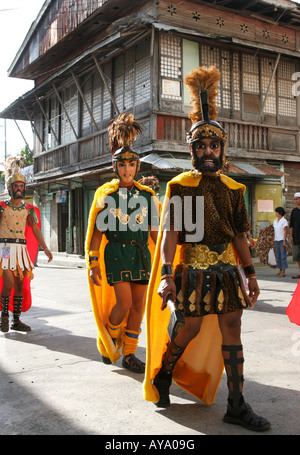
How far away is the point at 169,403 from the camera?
10.5ft

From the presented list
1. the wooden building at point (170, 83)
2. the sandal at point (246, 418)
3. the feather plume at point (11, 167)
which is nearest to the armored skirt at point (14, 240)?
the feather plume at point (11, 167)

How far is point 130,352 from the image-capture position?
4.18 metres

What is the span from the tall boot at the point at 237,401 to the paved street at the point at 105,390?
0.05 meters

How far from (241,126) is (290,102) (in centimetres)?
266

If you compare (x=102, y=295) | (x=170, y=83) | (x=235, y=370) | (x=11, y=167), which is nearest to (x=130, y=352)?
(x=102, y=295)

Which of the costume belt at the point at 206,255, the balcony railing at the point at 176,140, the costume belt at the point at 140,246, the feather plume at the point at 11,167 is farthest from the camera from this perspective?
the balcony railing at the point at 176,140

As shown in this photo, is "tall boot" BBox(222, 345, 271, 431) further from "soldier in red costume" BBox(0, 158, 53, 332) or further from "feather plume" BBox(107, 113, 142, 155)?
"soldier in red costume" BBox(0, 158, 53, 332)

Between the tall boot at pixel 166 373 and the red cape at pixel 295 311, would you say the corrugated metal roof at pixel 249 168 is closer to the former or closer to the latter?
the red cape at pixel 295 311

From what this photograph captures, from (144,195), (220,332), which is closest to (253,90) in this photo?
(144,195)

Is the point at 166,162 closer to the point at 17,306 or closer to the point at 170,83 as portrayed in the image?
the point at 170,83

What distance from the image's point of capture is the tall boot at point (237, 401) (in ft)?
9.11

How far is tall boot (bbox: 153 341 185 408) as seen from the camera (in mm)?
3162

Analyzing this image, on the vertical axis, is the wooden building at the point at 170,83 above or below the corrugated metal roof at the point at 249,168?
above
